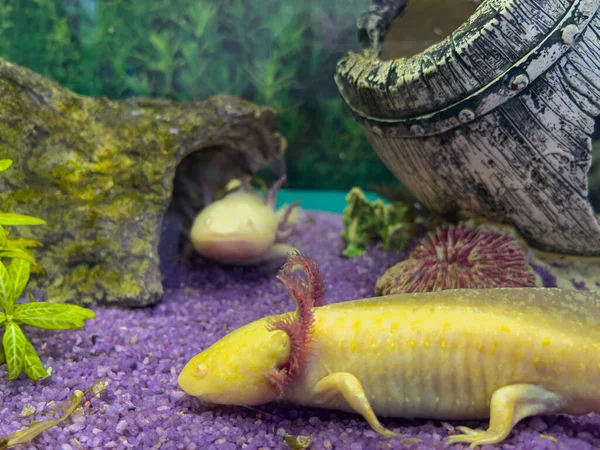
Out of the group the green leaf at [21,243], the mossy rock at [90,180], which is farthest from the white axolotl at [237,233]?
the green leaf at [21,243]

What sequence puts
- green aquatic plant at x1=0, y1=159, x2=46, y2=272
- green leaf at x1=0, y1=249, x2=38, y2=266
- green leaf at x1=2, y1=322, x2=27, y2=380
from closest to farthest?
1. green leaf at x1=2, y1=322, x2=27, y2=380
2. green aquatic plant at x1=0, y1=159, x2=46, y2=272
3. green leaf at x1=0, y1=249, x2=38, y2=266

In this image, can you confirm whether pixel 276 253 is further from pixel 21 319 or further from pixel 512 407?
pixel 512 407

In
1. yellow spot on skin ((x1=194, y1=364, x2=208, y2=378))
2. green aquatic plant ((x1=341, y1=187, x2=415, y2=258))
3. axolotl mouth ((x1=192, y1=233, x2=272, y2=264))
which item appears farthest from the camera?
green aquatic plant ((x1=341, y1=187, x2=415, y2=258))

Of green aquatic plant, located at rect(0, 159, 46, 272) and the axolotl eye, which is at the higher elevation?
green aquatic plant, located at rect(0, 159, 46, 272)

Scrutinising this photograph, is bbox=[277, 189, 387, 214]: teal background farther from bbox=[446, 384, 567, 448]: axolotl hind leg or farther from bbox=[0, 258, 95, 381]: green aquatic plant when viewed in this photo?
bbox=[446, 384, 567, 448]: axolotl hind leg

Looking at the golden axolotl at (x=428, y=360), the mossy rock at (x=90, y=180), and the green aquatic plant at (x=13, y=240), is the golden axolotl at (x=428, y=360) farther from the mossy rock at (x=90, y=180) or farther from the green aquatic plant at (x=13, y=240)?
the mossy rock at (x=90, y=180)

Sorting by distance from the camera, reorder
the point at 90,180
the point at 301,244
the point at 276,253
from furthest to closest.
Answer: the point at 301,244, the point at 276,253, the point at 90,180

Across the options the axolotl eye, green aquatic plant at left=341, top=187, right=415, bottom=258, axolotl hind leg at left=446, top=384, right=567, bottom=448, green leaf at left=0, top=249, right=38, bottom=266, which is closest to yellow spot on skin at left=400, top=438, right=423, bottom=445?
axolotl hind leg at left=446, top=384, right=567, bottom=448

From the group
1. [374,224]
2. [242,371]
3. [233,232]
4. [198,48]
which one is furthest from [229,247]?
[198,48]
